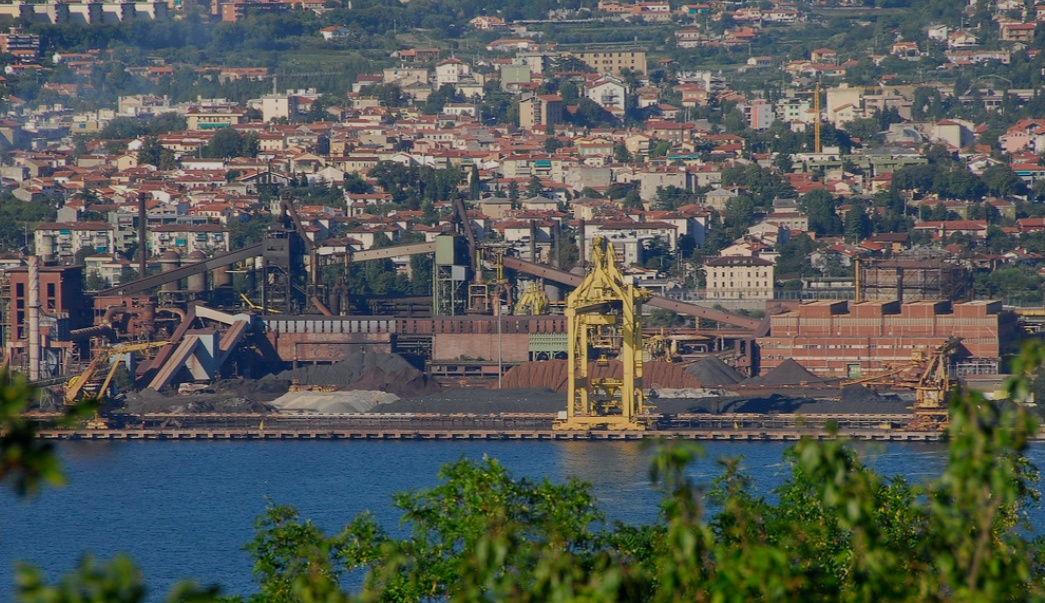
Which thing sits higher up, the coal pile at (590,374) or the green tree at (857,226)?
the green tree at (857,226)

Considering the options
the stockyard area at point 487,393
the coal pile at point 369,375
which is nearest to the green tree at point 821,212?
the stockyard area at point 487,393

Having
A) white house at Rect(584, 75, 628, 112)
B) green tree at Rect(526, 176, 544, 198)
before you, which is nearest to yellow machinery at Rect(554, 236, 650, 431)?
green tree at Rect(526, 176, 544, 198)

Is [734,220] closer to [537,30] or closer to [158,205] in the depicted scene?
[158,205]

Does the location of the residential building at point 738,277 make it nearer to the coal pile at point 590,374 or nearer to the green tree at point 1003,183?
the coal pile at point 590,374

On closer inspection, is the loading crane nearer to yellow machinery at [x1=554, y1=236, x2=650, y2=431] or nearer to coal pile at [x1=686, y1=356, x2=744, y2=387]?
coal pile at [x1=686, y1=356, x2=744, y2=387]

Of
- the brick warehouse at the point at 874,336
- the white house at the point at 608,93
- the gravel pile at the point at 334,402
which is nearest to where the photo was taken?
the gravel pile at the point at 334,402

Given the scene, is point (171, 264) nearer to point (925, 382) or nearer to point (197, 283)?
point (197, 283)

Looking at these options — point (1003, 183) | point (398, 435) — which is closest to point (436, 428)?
point (398, 435)
